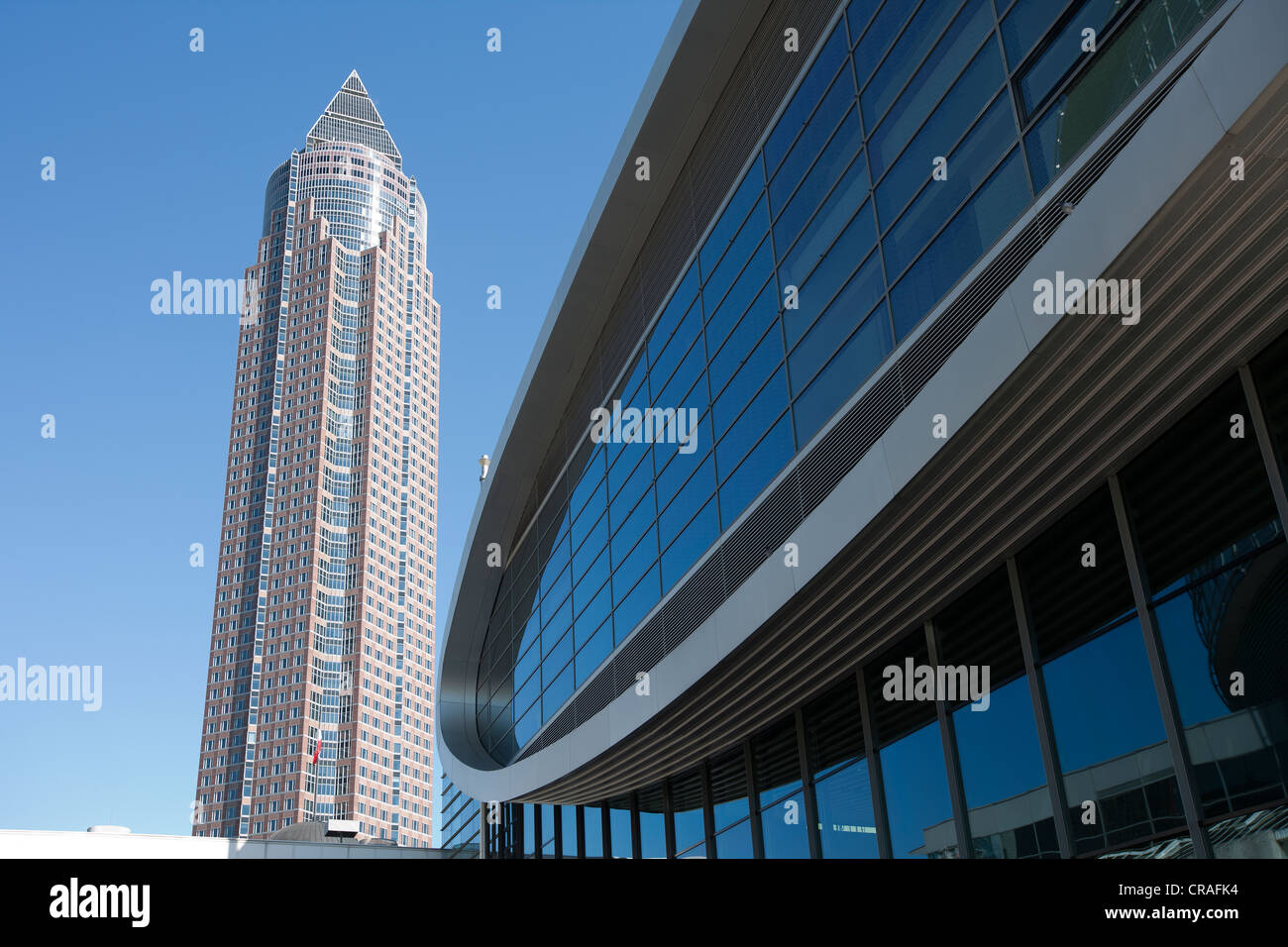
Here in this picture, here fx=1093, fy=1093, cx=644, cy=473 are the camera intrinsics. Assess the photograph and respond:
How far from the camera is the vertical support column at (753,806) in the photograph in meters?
16.5

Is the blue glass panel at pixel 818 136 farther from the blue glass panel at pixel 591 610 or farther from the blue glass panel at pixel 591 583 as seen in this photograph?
the blue glass panel at pixel 591 610

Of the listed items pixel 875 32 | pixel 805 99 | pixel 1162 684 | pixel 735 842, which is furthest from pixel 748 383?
pixel 1162 684

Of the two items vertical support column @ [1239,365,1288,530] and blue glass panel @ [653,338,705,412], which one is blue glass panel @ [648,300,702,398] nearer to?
blue glass panel @ [653,338,705,412]

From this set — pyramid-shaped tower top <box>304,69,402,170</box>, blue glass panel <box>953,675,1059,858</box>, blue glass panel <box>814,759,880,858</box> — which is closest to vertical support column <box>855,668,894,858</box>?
blue glass panel <box>814,759,880,858</box>

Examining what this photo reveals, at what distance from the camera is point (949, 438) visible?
9.87 metres

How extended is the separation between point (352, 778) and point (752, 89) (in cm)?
11661

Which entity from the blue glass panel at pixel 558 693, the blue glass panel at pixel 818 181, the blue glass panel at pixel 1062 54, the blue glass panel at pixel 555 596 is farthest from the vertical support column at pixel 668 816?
the blue glass panel at pixel 1062 54

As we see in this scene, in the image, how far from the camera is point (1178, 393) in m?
9.10

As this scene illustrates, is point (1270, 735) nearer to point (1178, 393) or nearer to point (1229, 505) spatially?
point (1229, 505)

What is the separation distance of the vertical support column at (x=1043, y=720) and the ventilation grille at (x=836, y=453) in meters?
2.34

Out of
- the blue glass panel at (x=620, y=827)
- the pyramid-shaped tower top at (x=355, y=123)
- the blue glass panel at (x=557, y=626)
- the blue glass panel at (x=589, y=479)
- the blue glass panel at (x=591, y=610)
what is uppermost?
the pyramid-shaped tower top at (x=355, y=123)

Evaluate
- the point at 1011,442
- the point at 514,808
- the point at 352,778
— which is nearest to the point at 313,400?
the point at 352,778

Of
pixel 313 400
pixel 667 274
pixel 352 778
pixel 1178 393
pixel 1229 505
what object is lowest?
pixel 1229 505

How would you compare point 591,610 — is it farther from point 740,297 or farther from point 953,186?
point 953,186
